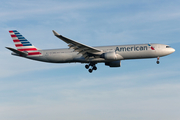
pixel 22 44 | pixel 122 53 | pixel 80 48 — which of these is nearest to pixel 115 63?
pixel 122 53

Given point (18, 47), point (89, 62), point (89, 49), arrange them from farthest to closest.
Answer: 1. point (18, 47)
2. point (89, 62)
3. point (89, 49)

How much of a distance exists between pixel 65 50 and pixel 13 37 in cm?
1032

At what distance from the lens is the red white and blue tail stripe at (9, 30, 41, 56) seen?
41.6 metres

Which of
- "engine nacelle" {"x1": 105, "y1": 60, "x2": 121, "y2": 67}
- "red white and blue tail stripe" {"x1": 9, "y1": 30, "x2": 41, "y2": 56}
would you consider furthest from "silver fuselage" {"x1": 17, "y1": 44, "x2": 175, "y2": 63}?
"engine nacelle" {"x1": 105, "y1": 60, "x2": 121, "y2": 67}

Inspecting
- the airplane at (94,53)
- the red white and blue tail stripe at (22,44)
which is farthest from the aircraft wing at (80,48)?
the red white and blue tail stripe at (22,44)

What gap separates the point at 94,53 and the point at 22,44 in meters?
13.4

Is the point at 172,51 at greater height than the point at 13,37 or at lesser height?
lesser

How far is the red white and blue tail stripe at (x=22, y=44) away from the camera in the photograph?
41.6 metres

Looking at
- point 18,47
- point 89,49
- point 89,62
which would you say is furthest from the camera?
point 18,47

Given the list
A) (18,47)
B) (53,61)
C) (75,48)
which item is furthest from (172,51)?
(18,47)

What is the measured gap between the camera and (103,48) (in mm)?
38719

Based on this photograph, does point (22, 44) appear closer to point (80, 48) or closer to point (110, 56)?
point (80, 48)

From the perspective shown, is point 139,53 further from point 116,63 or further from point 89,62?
point 89,62

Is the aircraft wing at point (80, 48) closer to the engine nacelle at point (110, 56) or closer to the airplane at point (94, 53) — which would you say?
the airplane at point (94, 53)
